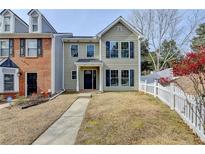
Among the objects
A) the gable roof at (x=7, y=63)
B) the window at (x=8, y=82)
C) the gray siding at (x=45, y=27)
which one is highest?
the gray siding at (x=45, y=27)

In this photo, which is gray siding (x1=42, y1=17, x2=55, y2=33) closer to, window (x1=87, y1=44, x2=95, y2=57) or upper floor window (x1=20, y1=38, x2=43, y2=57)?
upper floor window (x1=20, y1=38, x2=43, y2=57)

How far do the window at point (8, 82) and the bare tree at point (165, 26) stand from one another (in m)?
18.1

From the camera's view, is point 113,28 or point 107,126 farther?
point 113,28

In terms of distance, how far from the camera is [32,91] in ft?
64.3

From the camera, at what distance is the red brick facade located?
1923 centimetres

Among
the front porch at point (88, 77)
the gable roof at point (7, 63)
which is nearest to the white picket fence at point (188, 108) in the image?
the front porch at point (88, 77)

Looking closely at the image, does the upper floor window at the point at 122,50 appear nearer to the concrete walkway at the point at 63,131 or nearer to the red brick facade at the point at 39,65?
the red brick facade at the point at 39,65

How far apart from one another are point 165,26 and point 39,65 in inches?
786

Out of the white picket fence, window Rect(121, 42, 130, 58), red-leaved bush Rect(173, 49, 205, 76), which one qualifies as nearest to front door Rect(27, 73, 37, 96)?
window Rect(121, 42, 130, 58)

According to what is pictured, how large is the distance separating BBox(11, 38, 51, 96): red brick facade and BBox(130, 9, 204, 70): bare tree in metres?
15.6

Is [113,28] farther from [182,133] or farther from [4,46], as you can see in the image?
[182,133]

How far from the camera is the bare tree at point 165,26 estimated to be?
32031 mm
